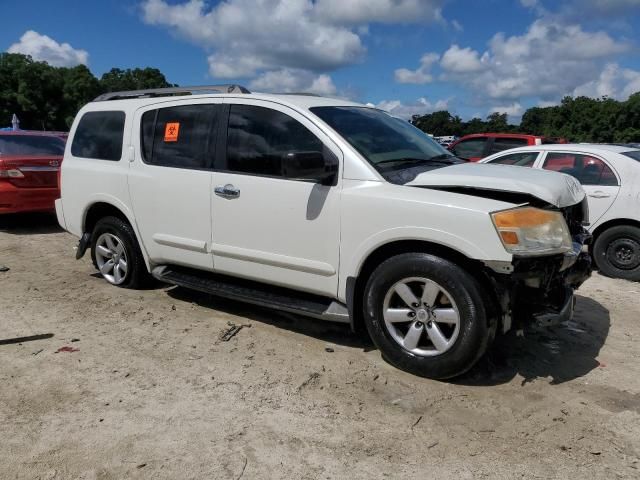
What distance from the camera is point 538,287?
11.1 ft

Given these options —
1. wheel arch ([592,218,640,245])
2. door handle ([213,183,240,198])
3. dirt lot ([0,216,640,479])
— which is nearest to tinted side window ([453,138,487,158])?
wheel arch ([592,218,640,245])

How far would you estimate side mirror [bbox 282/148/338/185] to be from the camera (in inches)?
143

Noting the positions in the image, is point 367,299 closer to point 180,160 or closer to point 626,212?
point 180,160

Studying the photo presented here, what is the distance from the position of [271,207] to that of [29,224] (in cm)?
685

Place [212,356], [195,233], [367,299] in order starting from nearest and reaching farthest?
[367,299] < [212,356] < [195,233]

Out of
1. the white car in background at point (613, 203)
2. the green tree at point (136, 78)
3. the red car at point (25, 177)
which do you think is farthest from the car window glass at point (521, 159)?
the green tree at point (136, 78)

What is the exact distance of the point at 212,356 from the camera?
4008 mm

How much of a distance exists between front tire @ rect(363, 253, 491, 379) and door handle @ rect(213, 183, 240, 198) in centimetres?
→ 128

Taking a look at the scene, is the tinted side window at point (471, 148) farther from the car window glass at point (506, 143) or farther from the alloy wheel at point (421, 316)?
the alloy wheel at point (421, 316)

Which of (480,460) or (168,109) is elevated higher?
(168,109)

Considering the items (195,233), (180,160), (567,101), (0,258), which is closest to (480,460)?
(195,233)

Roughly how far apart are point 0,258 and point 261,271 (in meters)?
4.41

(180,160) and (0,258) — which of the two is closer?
(180,160)

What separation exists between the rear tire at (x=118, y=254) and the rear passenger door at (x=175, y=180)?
11.6 inches
